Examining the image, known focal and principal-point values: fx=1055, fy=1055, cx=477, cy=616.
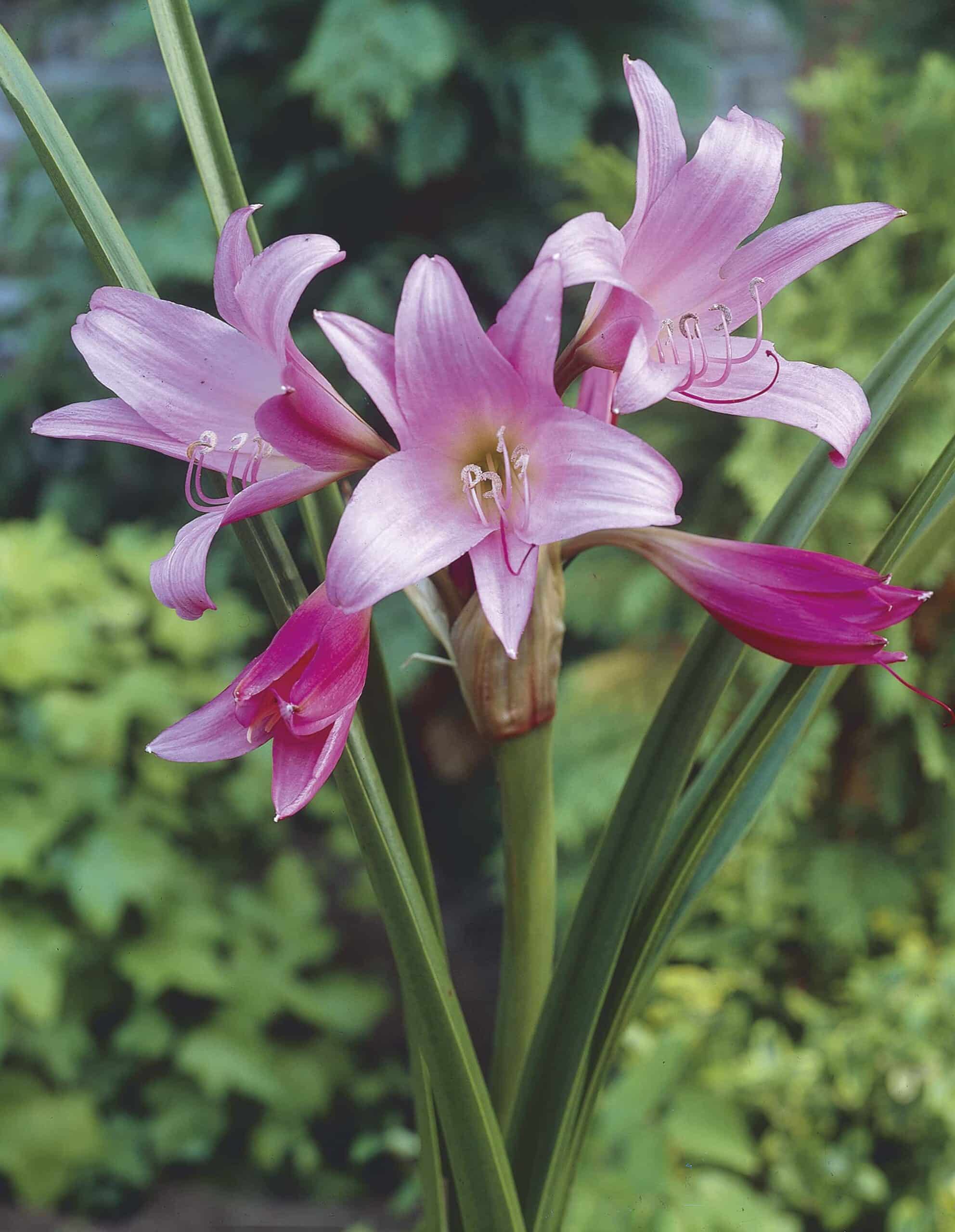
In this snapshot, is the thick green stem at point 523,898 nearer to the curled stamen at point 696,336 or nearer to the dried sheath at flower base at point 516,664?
the dried sheath at flower base at point 516,664

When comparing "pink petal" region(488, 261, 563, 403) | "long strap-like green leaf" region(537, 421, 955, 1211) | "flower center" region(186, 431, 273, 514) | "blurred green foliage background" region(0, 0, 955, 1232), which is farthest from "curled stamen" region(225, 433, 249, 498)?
"blurred green foliage background" region(0, 0, 955, 1232)

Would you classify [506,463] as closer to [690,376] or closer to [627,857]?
[690,376]

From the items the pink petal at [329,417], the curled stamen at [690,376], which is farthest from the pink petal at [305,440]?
the curled stamen at [690,376]

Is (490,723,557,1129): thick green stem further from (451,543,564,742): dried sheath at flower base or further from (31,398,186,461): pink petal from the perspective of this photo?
(31,398,186,461): pink petal

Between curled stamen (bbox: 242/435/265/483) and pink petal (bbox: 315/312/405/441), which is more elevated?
pink petal (bbox: 315/312/405/441)

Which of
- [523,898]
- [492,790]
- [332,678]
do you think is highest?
[332,678]

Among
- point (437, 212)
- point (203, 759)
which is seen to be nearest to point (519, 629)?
point (203, 759)

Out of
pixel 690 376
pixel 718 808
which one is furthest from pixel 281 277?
pixel 718 808
